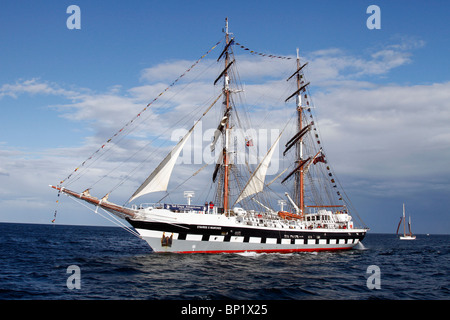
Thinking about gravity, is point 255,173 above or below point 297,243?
above

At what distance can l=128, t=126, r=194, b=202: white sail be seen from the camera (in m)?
31.0

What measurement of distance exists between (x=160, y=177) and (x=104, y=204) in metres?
5.66

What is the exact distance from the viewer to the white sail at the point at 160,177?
31.0 m

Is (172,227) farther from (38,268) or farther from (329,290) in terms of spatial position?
(329,290)

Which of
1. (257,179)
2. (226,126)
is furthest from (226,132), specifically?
(257,179)

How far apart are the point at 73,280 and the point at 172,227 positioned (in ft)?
41.5

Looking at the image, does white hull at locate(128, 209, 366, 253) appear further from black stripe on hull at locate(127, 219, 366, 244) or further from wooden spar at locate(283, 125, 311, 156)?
wooden spar at locate(283, 125, 311, 156)

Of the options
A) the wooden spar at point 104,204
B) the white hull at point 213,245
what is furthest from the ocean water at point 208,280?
the wooden spar at point 104,204

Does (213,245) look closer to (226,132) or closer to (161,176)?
(161,176)

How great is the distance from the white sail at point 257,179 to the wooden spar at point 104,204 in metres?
13.8

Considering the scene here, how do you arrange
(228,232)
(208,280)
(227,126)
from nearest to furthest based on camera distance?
(208,280), (228,232), (227,126)

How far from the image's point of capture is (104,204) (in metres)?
31.4
